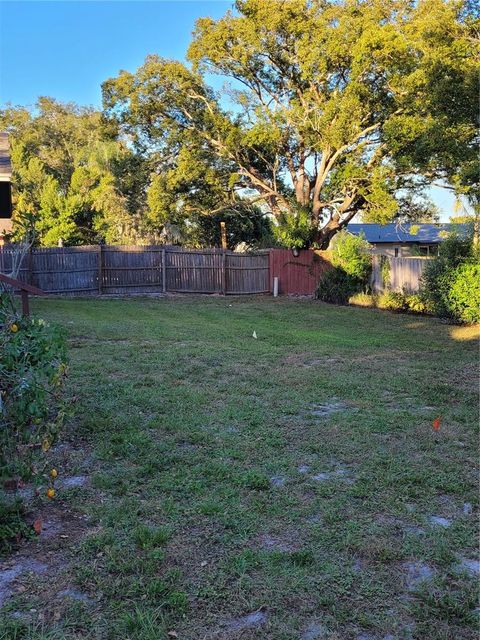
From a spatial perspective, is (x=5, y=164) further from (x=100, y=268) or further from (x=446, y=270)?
(x=100, y=268)

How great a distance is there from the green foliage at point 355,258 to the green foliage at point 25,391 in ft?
42.7

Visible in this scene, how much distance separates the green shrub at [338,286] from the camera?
599 inches

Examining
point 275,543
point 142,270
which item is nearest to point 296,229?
point 142,270

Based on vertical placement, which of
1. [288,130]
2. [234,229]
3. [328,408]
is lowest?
[328,408]

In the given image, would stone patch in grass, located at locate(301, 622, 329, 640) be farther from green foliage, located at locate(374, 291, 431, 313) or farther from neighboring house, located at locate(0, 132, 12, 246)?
green foliage, located at locate(374, 291, 431, 313)

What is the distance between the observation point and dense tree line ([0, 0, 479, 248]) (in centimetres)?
1409

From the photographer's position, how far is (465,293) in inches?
420

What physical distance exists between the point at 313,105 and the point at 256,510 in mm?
17535

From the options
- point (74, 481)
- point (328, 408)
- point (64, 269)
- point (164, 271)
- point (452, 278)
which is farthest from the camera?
point (164, 271)

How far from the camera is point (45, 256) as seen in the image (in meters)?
15.9

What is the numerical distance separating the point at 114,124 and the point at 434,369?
19.0m

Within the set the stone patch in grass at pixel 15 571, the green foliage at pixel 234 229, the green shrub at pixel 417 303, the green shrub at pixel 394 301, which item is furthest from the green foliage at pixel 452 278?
the green foliage at pixel 234 229

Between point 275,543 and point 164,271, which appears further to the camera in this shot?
point 164,271

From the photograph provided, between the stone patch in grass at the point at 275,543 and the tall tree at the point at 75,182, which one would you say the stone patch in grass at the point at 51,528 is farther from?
the tall tree at the point at 75,182
